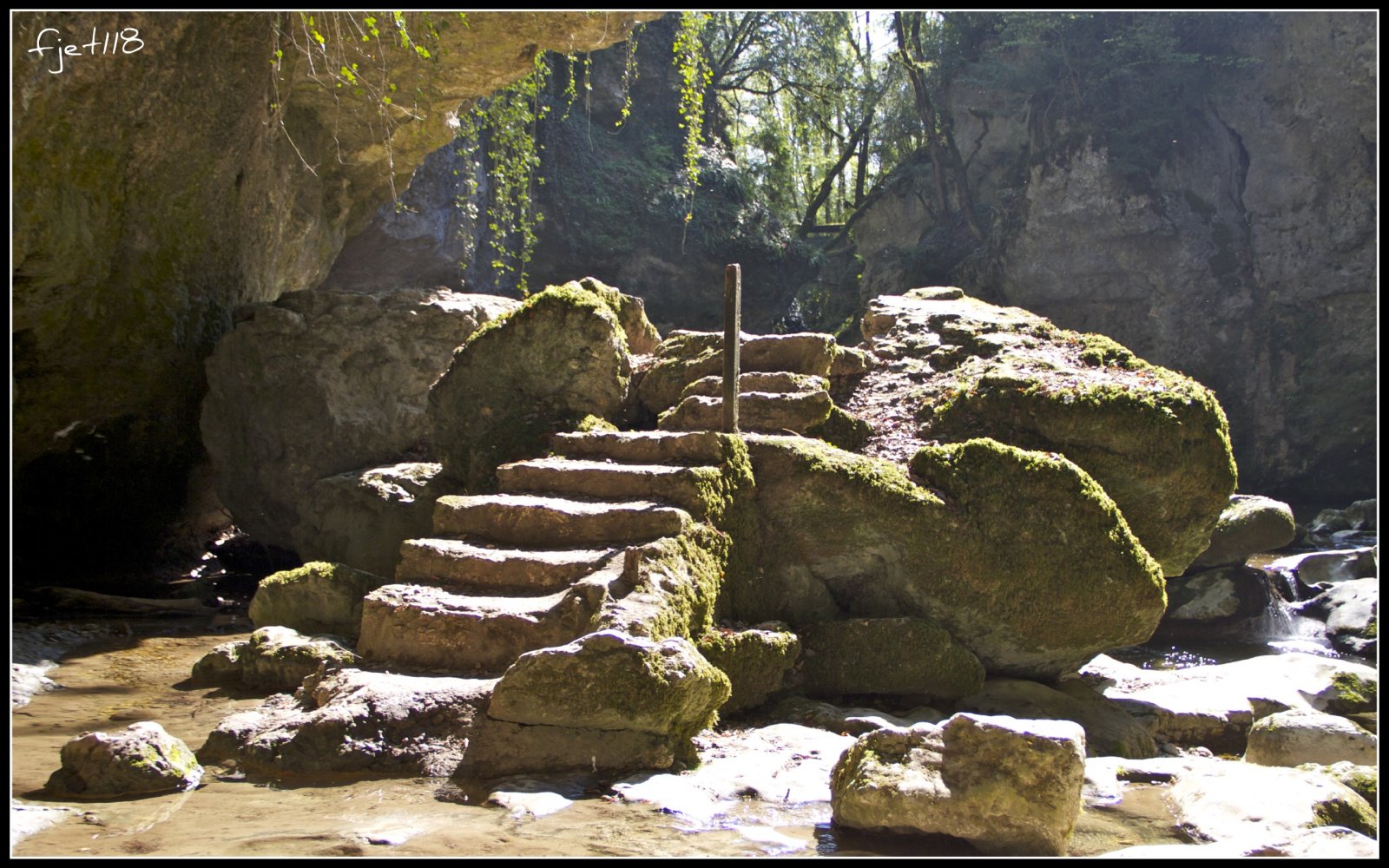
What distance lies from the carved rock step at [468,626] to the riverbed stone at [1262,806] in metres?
2.90

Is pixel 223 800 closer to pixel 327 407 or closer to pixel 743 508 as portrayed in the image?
pixel 743 508

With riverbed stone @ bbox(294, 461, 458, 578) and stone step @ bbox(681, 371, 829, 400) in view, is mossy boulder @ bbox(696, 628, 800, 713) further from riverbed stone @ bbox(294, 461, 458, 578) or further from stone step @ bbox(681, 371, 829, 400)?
riverbed stone @ bbox(294, 461, 458, 578)

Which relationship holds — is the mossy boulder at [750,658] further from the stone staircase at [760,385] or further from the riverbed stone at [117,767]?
the riverbed stone at [117,767]

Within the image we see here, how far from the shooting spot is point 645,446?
23.6ft

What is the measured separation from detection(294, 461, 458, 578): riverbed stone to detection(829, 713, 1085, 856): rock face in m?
5.43

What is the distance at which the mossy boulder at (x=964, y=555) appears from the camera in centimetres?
705

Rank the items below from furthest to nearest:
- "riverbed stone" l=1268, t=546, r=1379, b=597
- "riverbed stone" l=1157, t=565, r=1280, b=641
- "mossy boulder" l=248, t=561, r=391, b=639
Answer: "riverbed stone" l=1268, t=546, r=1379, b=597 → "riverbed stone" l=1157, t=565, r=1280, b=641 → "mossy boulder" l=248, t=561, r=391, b=639

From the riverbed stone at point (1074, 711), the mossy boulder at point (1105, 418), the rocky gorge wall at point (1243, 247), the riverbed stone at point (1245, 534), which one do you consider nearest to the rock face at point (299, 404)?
the mossy boulder at point (1105, 418)

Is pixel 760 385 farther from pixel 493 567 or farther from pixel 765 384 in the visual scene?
pixel 493 567

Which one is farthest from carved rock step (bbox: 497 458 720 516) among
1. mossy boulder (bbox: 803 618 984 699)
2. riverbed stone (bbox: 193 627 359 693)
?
riverbed stone (bbox: 193 627 359 693)

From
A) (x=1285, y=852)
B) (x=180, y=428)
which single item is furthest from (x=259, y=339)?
(x=1285, y=852)

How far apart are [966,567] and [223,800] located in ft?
15.3

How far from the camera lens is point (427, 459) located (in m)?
10.5

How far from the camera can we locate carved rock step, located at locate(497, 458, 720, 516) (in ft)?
21.5
